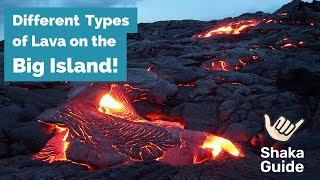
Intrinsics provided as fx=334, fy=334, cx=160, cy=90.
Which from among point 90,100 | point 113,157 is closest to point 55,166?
point 113,157

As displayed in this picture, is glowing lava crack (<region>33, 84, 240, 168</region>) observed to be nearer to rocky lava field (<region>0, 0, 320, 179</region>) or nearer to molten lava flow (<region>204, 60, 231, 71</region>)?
rocky lava field (<region>0, 0, 320, 179</region>)

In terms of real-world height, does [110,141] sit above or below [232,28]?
below

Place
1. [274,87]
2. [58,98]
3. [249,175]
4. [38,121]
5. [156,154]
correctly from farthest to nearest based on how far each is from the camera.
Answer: [274,87] < [58,98] < [38,121] < [156,154] < [249,175]

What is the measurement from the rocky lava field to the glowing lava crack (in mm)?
65

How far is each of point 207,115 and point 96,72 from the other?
13.2 feet

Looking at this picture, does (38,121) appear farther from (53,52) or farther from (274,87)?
(274,87)

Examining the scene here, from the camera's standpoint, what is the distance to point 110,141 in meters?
8.13

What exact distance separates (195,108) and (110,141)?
4.25 m

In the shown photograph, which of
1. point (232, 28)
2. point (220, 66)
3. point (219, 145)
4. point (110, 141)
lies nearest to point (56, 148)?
point (110, 141)

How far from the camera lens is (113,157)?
738cm

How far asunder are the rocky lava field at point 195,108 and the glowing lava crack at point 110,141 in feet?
0.21

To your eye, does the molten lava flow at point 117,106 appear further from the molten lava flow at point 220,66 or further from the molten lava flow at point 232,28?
the molten lava flow at point 232,28

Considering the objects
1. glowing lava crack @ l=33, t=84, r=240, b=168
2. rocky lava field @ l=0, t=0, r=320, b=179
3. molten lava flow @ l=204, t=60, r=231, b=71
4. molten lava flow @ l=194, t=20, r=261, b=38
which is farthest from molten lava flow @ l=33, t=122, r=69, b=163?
molten lava flow @ l=194, t=20, r=261, b=38

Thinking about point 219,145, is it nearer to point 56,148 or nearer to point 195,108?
point 195,108
